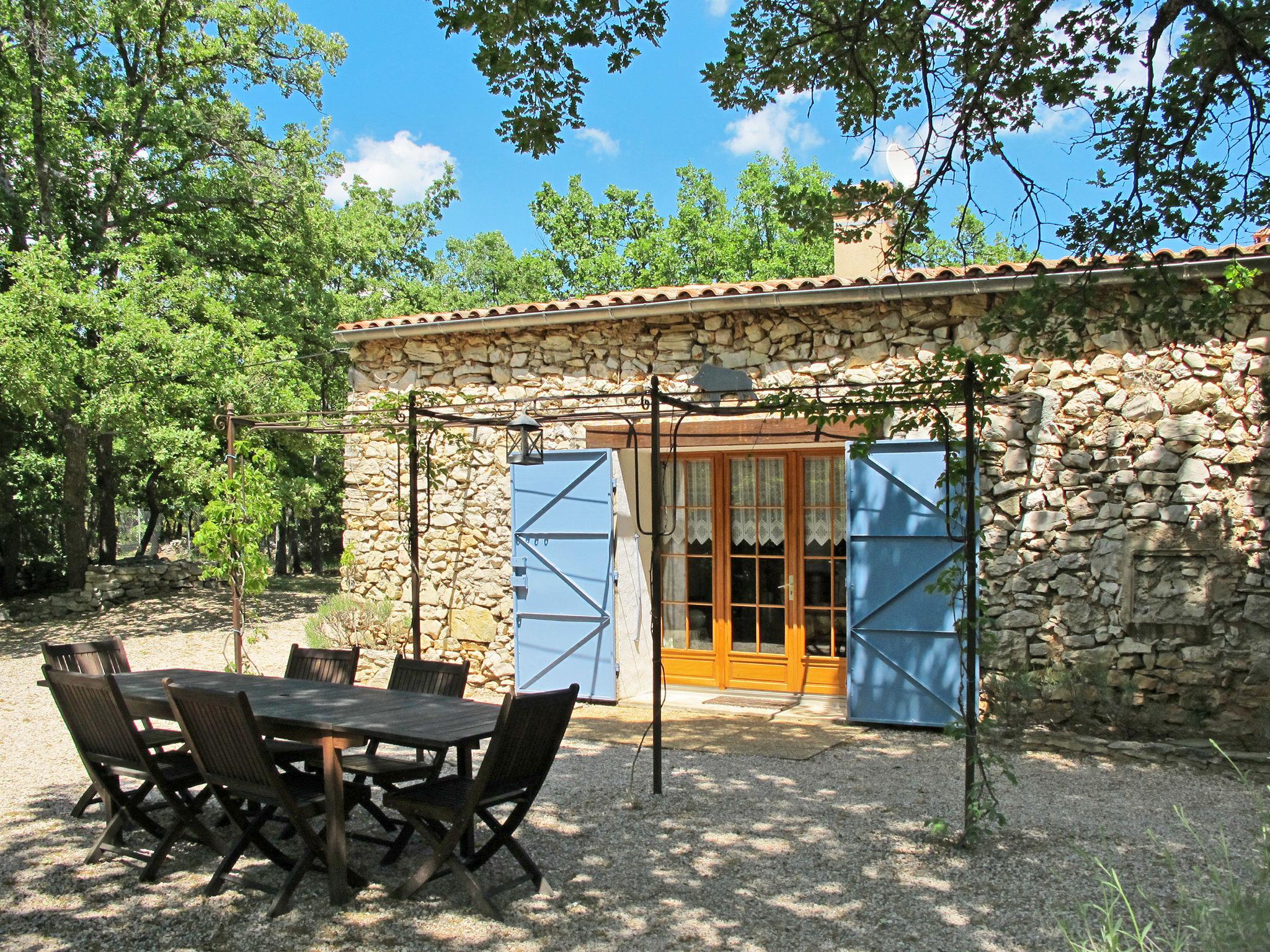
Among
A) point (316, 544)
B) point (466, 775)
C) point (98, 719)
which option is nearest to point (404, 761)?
point (466, 775)

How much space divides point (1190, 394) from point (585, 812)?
4495mm

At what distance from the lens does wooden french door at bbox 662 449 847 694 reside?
7.41 metres

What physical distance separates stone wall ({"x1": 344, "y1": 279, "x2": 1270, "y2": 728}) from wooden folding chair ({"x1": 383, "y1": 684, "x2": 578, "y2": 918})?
12.2 ft

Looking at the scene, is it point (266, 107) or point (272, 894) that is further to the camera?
point (266, 107)

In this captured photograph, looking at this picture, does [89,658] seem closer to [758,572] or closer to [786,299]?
[758,572]

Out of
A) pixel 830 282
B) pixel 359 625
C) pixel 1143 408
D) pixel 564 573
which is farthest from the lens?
pixel 359 625

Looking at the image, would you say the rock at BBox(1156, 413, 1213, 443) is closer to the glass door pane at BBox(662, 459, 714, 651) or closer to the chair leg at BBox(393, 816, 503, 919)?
the glass door pane at BBox(662, 459, 714, 651)

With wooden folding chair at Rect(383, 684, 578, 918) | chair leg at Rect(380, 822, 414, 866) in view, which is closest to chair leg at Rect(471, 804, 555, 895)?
wooden folding chair at Rect(383, 684, 578, 918)

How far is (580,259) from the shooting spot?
23172mm

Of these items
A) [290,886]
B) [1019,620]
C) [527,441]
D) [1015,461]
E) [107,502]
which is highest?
[107,502]

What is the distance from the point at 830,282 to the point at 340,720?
4.41m

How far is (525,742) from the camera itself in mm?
3523

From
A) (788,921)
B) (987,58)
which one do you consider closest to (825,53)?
(987,58)

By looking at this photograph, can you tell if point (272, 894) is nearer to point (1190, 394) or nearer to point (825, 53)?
point (825, 53)
